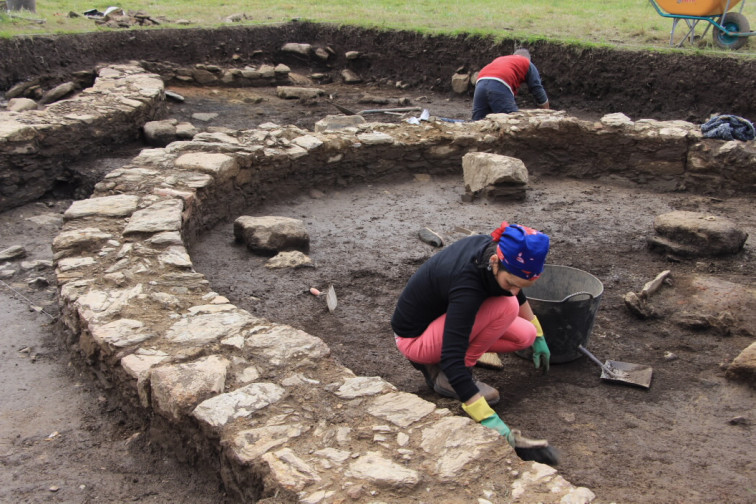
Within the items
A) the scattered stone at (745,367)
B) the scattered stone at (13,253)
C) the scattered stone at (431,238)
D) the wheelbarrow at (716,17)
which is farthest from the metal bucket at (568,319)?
the wheelbarrow at (716,17)

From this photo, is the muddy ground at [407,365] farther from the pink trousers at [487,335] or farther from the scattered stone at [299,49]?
the scattered stone at [299,49]

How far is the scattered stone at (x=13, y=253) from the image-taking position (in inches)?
191

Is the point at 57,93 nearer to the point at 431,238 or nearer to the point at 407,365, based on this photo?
the point at 431,238

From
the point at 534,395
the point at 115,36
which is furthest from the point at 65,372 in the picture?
the point at 115,36

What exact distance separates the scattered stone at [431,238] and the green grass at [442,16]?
6550 mm

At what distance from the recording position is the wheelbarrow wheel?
1012 cm

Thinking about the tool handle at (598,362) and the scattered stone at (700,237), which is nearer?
the tool handle at (598,362)

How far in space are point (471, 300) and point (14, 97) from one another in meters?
8.85

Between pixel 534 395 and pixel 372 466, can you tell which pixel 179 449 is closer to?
pixel 372 466

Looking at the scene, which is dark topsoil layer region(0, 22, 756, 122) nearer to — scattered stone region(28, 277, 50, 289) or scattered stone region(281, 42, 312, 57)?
scattered stone region(281, 42, 312, 57)

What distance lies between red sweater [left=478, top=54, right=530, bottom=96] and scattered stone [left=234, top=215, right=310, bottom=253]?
4.08 metres

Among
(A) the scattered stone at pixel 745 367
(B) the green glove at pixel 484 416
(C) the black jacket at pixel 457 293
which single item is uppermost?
(C) the black jacket at pixel 457 293

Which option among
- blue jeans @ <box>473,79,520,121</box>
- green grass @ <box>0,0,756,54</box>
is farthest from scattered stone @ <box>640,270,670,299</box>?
green grass @ <box>0,0,756,54</box>

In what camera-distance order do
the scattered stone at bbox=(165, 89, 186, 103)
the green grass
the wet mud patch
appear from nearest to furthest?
the wet mud patch
the scattered stone at bbox=(165, 89, 186, 103)
the green grass
